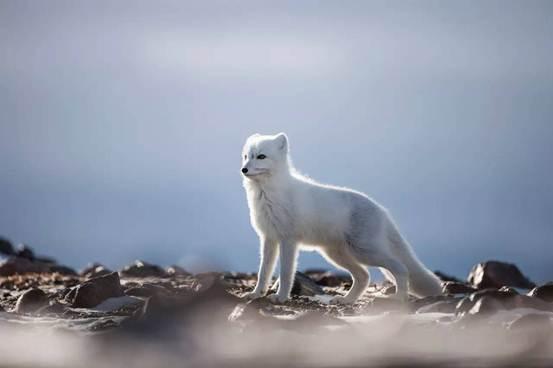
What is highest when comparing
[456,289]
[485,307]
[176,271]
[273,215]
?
[273,215]

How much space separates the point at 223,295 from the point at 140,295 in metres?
1.75

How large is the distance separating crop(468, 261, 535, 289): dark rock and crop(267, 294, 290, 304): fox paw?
3087mm

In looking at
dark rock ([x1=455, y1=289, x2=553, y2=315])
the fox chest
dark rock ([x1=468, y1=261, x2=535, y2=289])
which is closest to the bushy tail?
the fox chest

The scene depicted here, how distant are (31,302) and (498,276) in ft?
17.9

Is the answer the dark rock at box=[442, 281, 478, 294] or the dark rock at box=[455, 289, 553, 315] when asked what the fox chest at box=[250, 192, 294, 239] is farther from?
the dark rock at box=[455, 289, 553, 315]

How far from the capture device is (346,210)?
877 cm

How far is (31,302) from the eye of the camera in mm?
7992

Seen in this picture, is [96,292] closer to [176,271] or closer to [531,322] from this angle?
[531,322]

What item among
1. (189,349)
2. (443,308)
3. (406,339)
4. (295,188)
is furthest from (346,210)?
(189,349)

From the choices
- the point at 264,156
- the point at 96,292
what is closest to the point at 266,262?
the point at 264,156

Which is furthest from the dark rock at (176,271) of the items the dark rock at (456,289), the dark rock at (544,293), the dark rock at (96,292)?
the dark rock at (544,293)

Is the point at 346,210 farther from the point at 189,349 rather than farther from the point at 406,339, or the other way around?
the point at 189,349

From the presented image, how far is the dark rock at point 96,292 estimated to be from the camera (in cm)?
792

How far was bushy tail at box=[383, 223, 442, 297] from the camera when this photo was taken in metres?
8.84
